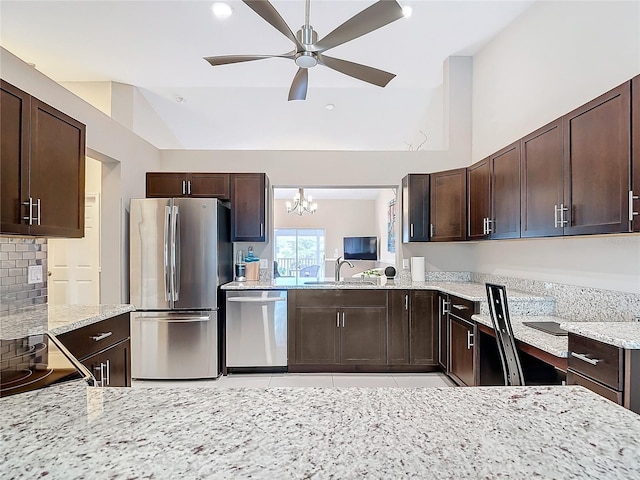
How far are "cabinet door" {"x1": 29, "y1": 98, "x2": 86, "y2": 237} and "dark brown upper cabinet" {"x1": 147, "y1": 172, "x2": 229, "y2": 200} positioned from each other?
5.14ft

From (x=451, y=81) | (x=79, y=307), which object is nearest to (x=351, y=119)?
(x=451, y=81)

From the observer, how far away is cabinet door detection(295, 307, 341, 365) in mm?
3695

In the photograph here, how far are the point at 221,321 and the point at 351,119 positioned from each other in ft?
12.1

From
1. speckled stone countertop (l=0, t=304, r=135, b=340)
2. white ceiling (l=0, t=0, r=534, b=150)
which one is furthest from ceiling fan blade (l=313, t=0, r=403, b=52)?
speckled stone countertop (l=0, t=304, r=135, b=340)

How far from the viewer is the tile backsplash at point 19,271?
223 centimetres

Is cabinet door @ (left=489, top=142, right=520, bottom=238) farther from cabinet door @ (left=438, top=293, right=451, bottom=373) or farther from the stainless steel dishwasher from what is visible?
the stainless steel dishwasher

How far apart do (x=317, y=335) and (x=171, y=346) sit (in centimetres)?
142

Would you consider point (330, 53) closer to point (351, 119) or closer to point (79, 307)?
point (351, 119)

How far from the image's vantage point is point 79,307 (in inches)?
91.7

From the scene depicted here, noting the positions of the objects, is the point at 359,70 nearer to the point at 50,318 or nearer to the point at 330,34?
the point at 330,34

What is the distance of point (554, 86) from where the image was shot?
288 centimetres

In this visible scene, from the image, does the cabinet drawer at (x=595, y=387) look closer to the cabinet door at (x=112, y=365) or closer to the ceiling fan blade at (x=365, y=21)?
the ceiling fan blade at (x=365, y=21)

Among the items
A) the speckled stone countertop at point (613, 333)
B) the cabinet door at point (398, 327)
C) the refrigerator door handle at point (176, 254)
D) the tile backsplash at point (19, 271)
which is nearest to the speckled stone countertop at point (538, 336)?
the speckled stone countertop at point (613, 333)

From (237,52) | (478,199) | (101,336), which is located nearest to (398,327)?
(478,199)
